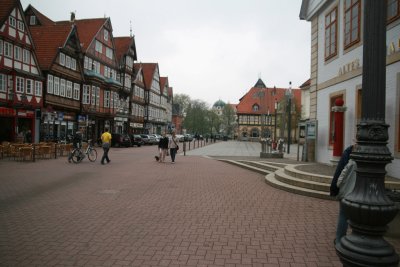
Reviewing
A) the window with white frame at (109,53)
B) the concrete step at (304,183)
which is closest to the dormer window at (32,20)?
the window with white frame at (109,53)

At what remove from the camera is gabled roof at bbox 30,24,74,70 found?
3438cm

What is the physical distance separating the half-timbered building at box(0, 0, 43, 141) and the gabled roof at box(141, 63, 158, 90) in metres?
35.4

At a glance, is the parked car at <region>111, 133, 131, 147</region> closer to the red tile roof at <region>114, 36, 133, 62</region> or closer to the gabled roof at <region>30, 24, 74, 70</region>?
the gabled roof at <region>30, 24, 74, 70</region>

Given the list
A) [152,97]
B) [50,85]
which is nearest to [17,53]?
[50,85]

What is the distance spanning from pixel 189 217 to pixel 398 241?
12.0 feet

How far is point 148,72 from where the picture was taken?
6862cm

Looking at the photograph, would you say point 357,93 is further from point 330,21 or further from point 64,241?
point 64,241

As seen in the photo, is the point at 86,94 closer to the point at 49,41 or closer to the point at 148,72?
the point at 49,41

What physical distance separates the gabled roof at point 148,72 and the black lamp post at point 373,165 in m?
64.5

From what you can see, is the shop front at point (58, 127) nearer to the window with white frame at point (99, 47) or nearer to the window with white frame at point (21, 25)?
the window with white frame at point (21, 25)

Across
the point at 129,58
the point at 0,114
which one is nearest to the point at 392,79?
the point at 0,114

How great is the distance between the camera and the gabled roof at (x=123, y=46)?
52747mm

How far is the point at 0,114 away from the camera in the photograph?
27484 mm

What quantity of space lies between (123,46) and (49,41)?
18797mm
